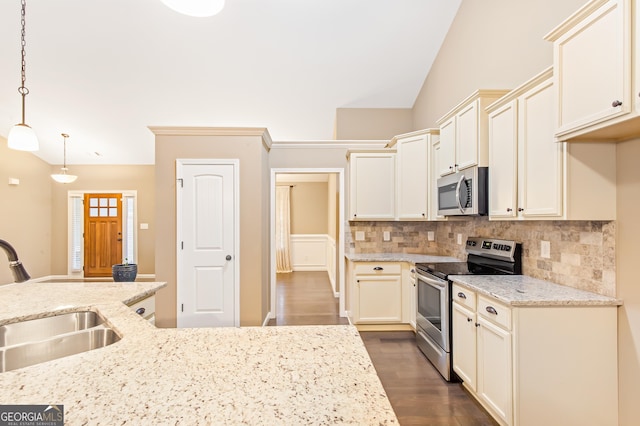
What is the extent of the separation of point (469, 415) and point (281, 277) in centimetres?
Result: 519

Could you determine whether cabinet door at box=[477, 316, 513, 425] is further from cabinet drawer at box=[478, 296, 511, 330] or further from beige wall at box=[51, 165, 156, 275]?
beige wall at box=[51, 165, 156, 275]

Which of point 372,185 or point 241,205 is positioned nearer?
point 241,205

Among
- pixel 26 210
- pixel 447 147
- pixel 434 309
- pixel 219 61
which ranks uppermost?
pixel 219 61

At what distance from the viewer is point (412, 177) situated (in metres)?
3.60

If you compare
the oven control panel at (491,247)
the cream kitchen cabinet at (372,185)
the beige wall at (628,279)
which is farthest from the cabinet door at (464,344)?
the cream kitchen cabinet at (372,185)

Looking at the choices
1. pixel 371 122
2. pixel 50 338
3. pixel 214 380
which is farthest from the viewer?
pixel 371 122

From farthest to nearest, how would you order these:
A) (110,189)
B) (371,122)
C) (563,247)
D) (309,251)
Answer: (309,251), (110,189), (371,122), (563,247)

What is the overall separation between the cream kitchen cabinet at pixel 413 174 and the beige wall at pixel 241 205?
5.60ft

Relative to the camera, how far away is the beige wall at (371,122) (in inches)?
184

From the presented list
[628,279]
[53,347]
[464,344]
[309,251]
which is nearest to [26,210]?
[309,251]

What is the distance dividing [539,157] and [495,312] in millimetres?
1008

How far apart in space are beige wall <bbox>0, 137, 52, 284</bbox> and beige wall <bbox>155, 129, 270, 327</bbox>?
4.77 m

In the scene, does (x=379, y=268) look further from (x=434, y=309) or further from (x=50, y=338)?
(x=50, y=338)

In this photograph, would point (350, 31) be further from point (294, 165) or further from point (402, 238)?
point (402, 238)
